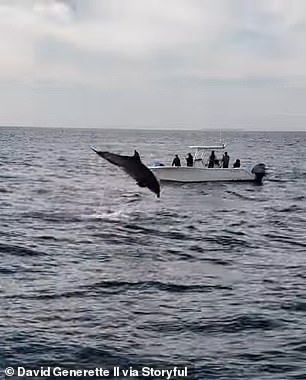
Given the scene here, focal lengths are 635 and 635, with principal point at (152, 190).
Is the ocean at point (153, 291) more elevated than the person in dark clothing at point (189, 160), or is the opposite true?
the person in dark clothing at point (189, 160)

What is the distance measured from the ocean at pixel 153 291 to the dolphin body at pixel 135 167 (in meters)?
1.72

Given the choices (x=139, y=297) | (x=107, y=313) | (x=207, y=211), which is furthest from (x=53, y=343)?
(x=207, y=211)

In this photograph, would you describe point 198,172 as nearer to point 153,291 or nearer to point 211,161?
point 211,161

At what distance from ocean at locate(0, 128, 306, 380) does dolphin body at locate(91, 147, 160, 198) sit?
5.64ft

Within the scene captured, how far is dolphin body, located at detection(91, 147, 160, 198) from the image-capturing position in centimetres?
2494

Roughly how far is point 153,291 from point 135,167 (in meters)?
12.0

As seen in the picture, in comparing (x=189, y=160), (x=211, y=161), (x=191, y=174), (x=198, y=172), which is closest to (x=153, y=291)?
(x=191, y=174)

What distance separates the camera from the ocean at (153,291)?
1159 centimetres

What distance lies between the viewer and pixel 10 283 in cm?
1612

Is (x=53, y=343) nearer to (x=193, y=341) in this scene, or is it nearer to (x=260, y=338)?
(x=193, y=341)

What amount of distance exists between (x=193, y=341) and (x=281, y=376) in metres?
2.08

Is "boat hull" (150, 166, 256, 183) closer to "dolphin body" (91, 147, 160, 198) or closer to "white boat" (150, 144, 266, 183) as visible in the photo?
"white boat" (150, 144, 266, 183)

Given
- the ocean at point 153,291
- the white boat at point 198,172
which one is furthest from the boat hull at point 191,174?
the ocean at point 153,291

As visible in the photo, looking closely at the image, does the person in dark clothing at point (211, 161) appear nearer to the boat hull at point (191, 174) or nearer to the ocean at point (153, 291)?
the boat hull at point (191, 174)
